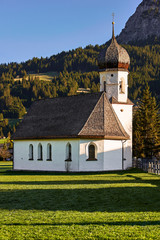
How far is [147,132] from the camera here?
191ft

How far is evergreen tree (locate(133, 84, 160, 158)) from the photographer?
5734 centimetres

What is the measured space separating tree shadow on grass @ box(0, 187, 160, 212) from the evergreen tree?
3451cm

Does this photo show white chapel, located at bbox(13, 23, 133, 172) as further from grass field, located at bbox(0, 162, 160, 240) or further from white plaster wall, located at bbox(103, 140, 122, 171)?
grass field, located at bbox(0, 162, 160, 240)

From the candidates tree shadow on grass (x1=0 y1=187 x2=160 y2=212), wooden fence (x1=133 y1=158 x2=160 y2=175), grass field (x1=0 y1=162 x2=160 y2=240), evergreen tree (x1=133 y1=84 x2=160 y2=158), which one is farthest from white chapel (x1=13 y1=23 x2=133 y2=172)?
tree shadow on grass (x1=0 y1=187 x2=160 y2=212)

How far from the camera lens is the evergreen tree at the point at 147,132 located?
188ft

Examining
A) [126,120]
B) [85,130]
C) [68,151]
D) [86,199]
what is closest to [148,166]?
[85,130]

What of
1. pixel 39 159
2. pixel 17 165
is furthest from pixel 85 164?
pixel 17 165

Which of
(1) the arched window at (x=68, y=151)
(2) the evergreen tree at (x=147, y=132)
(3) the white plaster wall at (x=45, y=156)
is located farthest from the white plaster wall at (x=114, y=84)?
(2) the evergreen tree at (x=147, y=132)

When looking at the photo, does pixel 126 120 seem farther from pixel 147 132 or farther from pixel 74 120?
pixel 147 132

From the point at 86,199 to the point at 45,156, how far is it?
2282cm

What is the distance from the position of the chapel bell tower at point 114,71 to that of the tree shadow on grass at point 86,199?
21267mm

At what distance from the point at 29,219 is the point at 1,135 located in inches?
6009

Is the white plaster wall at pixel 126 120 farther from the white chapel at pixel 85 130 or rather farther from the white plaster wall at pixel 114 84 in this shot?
the white plaster wall at pixel 114 84

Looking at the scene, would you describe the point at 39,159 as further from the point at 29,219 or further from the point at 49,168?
the point at 29,219
